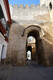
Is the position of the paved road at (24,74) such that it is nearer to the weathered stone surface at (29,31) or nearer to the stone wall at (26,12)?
the weathered stone surface at (29,31)

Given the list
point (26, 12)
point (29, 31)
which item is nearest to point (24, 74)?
point (29, 31)

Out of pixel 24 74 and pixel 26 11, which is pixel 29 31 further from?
pixel 24 74

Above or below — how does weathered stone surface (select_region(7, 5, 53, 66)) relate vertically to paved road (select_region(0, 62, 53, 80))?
above

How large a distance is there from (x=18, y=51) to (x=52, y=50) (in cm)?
362

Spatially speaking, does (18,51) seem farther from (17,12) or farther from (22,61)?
(17,12)

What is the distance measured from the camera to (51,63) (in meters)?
4.98

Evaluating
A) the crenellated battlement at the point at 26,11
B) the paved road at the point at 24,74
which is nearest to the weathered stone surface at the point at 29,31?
the crenellated battlement at the point at 26,11

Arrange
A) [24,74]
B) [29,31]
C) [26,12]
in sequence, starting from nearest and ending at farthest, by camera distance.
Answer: [24,74] → [29,31] → [26,12]

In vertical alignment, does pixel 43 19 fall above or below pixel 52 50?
above

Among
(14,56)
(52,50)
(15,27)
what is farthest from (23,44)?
(52,50)

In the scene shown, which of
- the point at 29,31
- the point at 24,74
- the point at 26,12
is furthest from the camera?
the point at 26,12

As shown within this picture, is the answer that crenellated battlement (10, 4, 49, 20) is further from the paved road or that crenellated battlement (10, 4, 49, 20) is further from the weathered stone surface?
the paved road

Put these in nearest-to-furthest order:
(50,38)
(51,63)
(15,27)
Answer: (51,63)
(50,38)
(15,27)

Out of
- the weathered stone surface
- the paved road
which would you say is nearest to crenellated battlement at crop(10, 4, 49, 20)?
the weathered stone surface
